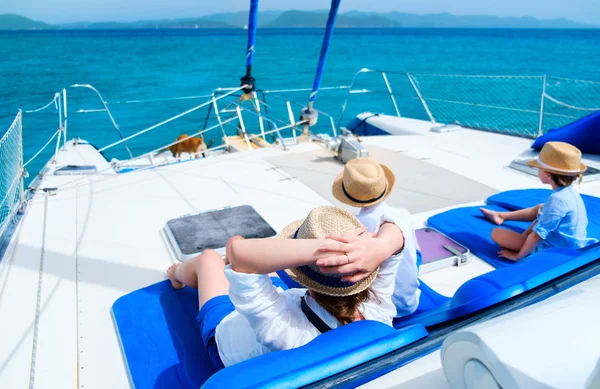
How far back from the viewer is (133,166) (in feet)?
16.4

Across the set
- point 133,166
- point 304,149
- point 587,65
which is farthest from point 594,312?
point 587,65

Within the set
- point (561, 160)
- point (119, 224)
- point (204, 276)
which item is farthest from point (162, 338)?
point (561, 160)

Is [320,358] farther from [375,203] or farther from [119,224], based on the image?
[119,224]

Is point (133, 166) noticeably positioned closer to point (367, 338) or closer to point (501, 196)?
point (501, 196)

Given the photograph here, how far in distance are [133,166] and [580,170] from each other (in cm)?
421

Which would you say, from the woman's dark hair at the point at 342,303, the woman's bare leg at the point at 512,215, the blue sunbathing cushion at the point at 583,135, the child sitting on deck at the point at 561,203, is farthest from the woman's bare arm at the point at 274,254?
the blue sunbathing cushion at the point at 583,135

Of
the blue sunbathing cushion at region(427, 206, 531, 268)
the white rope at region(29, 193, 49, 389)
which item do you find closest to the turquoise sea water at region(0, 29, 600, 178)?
the white rope at region(29, 193, 49, 389)

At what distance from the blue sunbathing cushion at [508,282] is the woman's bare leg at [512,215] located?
3.61 ft

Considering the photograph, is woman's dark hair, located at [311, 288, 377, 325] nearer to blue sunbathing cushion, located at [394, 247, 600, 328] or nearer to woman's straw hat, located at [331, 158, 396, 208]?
blue sunbathing cushion, located at [394, 247, 600, 328]

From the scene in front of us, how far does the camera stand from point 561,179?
2035mm

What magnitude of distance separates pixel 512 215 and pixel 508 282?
1.43 metres

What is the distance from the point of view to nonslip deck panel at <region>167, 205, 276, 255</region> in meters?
→ 2.40

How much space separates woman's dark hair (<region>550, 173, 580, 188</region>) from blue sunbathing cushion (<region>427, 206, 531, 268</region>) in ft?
1.51

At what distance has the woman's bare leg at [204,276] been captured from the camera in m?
1.65
